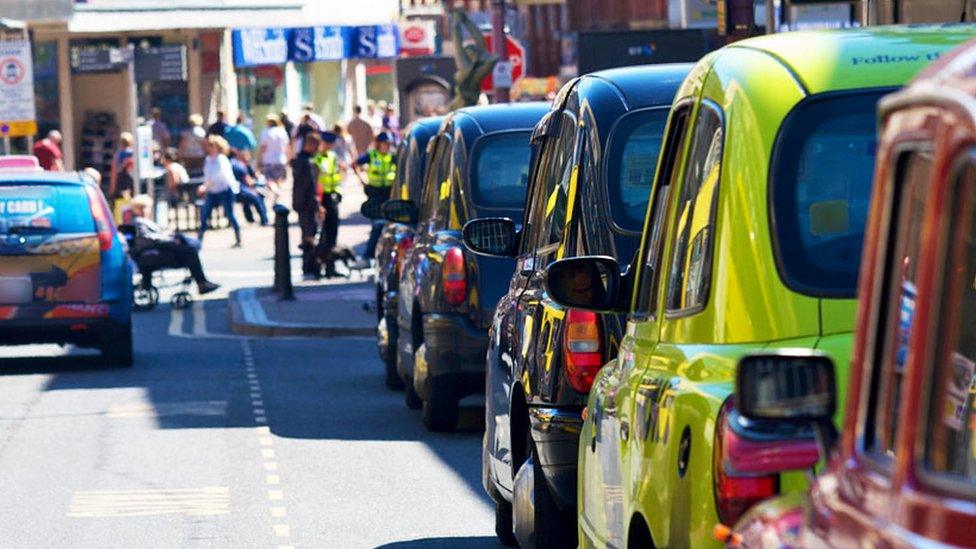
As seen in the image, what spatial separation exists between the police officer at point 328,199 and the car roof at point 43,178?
1043cm

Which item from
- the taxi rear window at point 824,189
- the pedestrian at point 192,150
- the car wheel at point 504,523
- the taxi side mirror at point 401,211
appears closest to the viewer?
the taxi rear window at point 824,189

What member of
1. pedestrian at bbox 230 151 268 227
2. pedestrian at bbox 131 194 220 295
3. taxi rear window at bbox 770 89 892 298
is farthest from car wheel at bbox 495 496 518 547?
pedestrian at bbox 230 151 268 227

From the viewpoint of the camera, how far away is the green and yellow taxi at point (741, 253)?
472cm

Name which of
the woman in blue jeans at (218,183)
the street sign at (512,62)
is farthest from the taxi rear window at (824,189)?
the woman in blue jeans at (218,183)

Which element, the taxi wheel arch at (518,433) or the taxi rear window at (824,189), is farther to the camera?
the taxi wheel arch at (518,433)

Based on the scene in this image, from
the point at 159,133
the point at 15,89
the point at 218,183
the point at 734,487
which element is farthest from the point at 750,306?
the point at 159,133

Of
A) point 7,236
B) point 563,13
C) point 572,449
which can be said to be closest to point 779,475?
point 572,449

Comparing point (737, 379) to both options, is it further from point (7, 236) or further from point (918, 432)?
point (7, 236)

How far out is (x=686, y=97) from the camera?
19.0ft

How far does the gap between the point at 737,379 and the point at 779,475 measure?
105 centimetres

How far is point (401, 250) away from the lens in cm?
1681

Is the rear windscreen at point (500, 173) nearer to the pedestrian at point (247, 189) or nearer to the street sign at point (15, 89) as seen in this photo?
the street sign at point (15, 89)

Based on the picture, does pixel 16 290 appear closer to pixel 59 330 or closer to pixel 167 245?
pixel 59 330

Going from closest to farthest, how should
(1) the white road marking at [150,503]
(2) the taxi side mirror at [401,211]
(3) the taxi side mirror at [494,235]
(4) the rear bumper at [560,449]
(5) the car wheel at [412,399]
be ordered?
(4) the rear bumper at [560,449] < (3) the taxi side mirror at [494,235] < (1) the white road marking at [150,503] < (5) the car wheel at [412,399] < (2) the taxi side mirror at [401,211]
